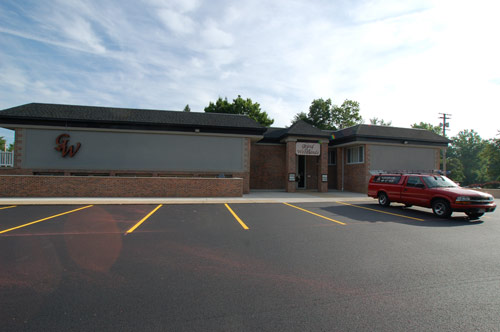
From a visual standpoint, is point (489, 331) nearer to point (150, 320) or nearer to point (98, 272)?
point (150, 320)

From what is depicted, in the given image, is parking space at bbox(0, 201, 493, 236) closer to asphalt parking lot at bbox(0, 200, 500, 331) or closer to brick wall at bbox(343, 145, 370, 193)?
asphalt parking lot at bbox(0, 200, 500, 331)

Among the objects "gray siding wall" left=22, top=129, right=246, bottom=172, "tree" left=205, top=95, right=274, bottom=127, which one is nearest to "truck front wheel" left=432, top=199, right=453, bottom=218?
"gray siding wall" left=22, top=129, right=246, bottom=172

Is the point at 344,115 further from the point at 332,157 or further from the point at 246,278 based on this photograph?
the point at 246,278

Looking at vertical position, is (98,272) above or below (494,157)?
below

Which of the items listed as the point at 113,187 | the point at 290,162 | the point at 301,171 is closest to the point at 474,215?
the point at 290,162

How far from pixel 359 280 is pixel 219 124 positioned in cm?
1690

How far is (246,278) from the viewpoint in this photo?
4207 mm

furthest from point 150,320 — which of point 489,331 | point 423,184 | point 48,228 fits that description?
point 423,184

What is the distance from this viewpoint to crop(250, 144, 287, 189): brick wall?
22778mm

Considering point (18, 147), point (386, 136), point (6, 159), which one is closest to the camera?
point (18, 147)

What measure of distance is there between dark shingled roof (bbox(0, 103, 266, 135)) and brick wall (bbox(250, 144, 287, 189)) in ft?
10.9

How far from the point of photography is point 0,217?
9.10 meters

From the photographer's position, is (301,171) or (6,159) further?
(301,171)

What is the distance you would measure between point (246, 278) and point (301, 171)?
20571 mm
